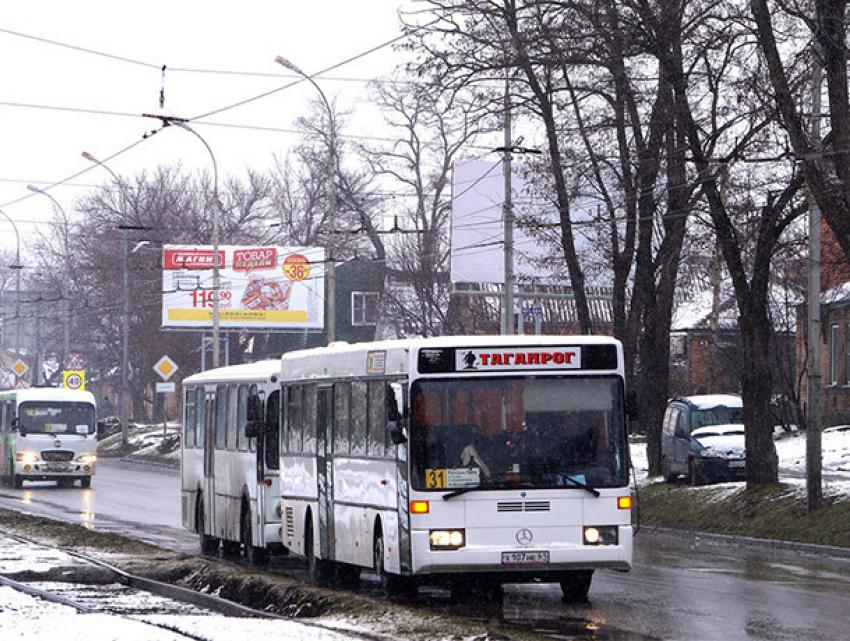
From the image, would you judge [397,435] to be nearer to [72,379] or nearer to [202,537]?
[202,537]

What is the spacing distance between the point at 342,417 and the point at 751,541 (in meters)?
9.65

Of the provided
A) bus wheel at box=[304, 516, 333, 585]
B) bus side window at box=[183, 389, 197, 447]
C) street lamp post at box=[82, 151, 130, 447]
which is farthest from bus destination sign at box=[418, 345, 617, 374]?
street lamp post at box=[82, 151, 130, 447]

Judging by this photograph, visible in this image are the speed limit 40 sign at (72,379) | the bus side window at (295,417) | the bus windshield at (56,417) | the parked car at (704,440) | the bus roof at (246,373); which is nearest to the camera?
the bus side window at (295,417)

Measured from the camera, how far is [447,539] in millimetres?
14383

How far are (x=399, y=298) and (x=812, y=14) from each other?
157ft

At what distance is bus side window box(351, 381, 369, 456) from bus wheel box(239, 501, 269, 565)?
4605mm

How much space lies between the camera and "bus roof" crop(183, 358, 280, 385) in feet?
68.3

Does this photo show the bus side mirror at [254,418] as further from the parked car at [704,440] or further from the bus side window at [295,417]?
the parked car at [704,440]

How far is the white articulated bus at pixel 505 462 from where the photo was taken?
1441 cm

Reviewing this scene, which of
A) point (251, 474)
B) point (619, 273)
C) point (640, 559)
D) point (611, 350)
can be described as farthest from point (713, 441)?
point (611, 350)

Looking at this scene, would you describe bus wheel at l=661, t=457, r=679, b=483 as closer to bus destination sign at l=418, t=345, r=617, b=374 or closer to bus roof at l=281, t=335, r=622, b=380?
bus roof at l=281, t=335, r=622, b=380

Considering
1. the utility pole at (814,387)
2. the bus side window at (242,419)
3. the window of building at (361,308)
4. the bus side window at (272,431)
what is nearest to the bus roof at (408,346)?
the bus side window at (272,431)

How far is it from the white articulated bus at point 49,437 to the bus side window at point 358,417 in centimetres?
2744

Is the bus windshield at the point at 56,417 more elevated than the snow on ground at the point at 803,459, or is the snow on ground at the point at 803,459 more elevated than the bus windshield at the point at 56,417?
the bus windshield at the point at 56,417
